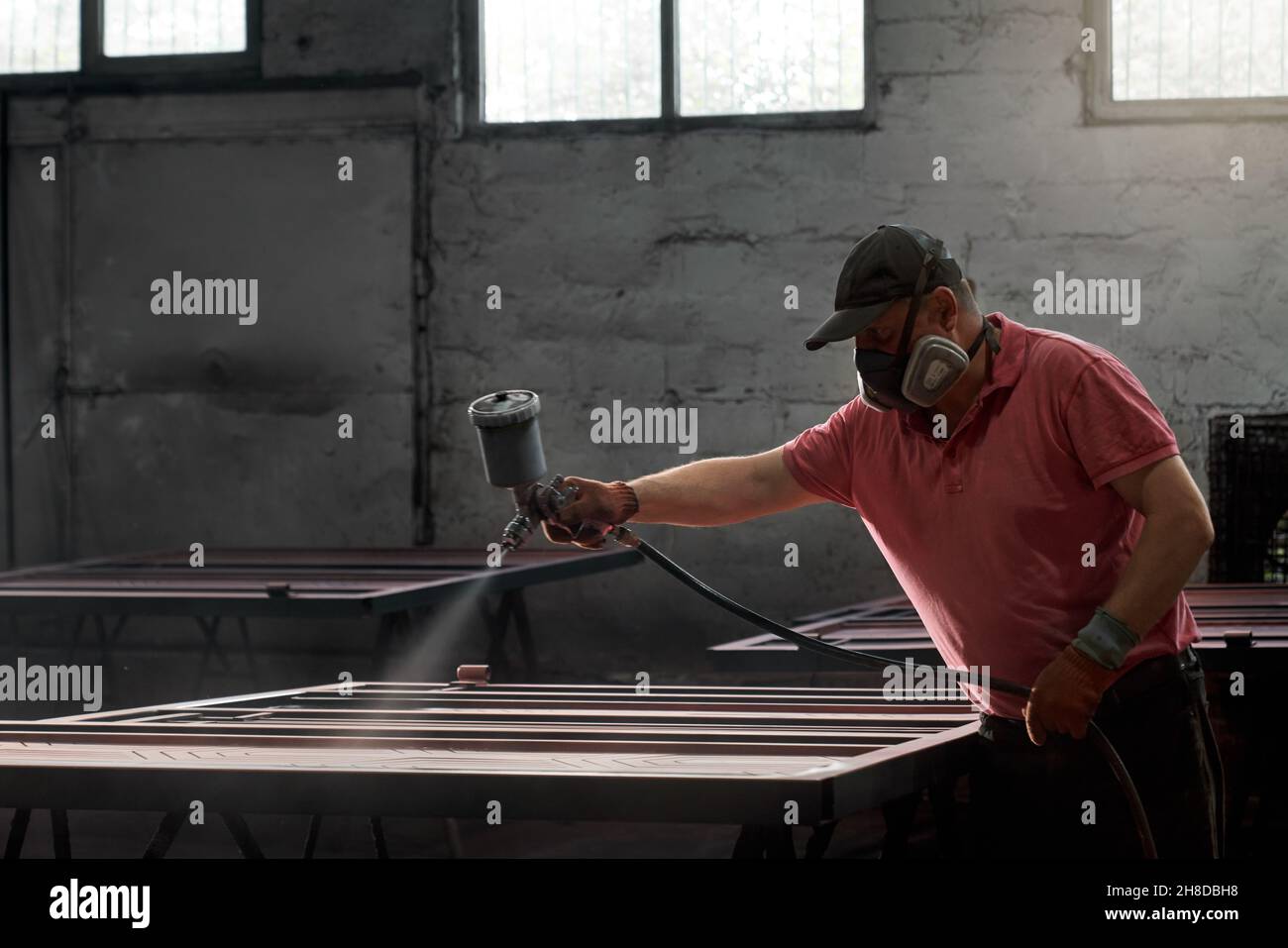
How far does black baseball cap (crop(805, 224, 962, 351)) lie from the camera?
2.33 m

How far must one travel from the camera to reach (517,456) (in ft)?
8.21

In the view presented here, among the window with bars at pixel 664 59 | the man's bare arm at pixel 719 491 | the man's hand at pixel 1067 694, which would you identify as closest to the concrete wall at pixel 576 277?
the window with bars at pixel 664 59

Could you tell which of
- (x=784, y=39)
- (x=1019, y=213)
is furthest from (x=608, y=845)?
(x=784, y=39)

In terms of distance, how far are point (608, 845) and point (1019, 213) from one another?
2.92m

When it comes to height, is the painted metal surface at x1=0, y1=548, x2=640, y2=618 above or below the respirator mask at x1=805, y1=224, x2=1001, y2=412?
below

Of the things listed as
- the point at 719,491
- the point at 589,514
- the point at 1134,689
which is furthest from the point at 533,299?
the point at 1134,689

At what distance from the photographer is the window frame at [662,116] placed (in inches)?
233

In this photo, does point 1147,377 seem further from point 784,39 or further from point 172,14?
point 172,14

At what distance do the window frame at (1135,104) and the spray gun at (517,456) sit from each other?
154 inches
